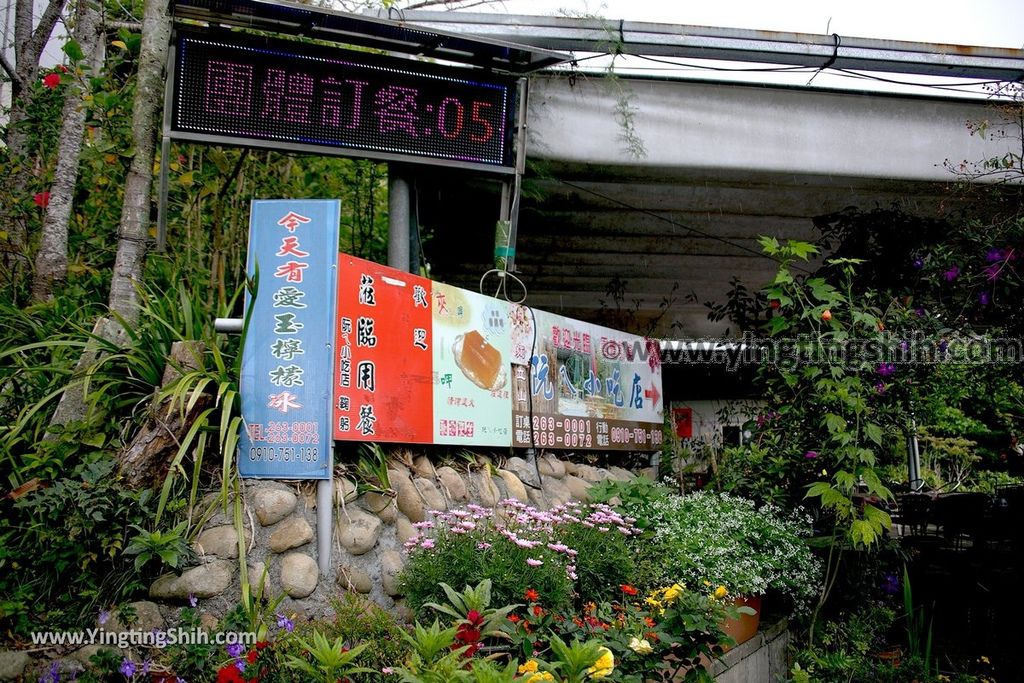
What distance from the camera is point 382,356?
192 inches

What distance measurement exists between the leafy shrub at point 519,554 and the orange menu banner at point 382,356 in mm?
596

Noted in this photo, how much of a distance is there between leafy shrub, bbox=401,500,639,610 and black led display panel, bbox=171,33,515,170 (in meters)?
2.52

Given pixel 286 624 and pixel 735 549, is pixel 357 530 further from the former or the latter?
pixel 735 549

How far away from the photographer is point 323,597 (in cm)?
425

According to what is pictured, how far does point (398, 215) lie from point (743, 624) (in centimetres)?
369

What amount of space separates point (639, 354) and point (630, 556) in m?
3.52

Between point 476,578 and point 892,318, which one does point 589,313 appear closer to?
point 892,318

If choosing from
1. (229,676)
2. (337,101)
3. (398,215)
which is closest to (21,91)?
(337,101)

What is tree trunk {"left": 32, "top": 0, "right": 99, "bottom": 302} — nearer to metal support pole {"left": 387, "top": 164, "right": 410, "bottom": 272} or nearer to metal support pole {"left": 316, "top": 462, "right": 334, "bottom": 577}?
metal support pole {"left": 387, "top": 164, "right": 410, "bottom": 272}

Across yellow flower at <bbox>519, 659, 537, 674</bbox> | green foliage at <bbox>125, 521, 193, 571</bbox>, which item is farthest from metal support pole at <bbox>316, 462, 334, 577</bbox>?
yellow flower at <bbox>519, 659, 537, 674</bbox>

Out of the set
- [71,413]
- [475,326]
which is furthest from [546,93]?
[71,413]

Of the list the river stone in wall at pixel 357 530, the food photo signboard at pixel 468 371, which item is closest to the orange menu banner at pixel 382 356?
the food photo signboard at pixel 468 371

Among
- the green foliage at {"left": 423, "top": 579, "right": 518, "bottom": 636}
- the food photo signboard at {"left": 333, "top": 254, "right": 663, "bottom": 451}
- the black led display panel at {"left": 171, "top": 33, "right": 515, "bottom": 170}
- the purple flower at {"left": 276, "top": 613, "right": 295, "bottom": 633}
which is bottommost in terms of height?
the purple flower at {"left": 276, "top": 613, "right": 295, "bottom": 633}

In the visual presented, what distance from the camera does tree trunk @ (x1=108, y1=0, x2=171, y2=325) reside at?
4.95 m
